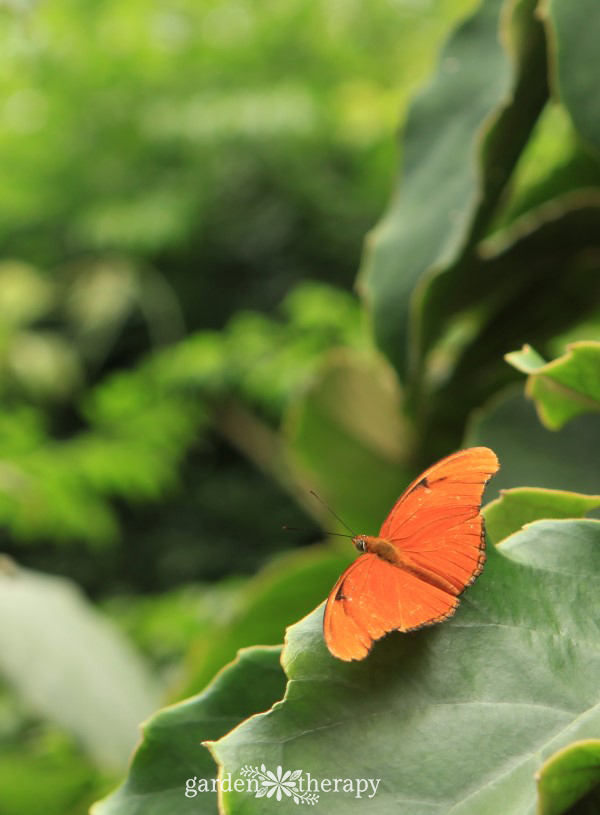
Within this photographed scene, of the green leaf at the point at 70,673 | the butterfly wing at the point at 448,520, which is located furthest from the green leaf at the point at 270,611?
the butterfly wing at the point at 448,520

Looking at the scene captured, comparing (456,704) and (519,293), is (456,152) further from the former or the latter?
(456,704)

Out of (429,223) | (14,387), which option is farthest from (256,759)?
(14,387)

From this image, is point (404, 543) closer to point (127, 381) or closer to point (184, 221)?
point (127, 381)

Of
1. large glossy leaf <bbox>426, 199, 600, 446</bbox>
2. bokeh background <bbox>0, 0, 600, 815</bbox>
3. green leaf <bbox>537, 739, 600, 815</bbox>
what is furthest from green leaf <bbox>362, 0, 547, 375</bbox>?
bokeh background <bbox>0, 0, 600, 815</bbox>

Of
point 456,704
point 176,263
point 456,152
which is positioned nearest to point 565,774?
point 456,704

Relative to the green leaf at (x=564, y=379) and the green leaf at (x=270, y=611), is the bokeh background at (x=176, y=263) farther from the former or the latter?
the green leaf at (x=564, y=379)
